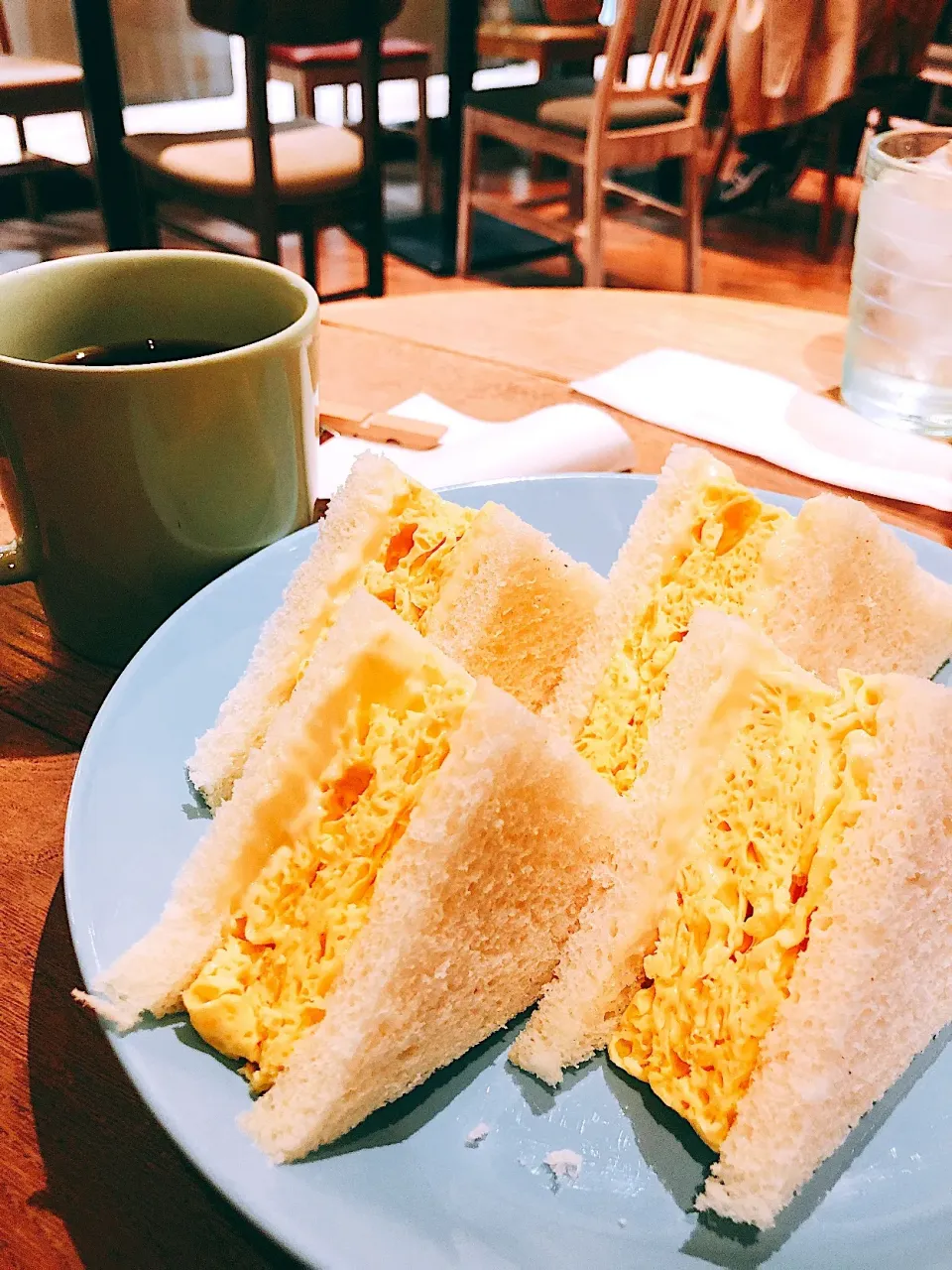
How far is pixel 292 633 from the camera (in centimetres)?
88

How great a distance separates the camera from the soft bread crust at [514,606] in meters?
0.90

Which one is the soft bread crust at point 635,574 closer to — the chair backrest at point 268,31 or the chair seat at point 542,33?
the chair backrest at point 268,31

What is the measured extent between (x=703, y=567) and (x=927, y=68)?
5.18 meters

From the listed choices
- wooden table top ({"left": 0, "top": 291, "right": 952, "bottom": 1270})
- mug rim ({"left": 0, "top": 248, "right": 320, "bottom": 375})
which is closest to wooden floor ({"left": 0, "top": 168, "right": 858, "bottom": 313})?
wooden table top ({"left": 0, "top": 291, "right": 952, "bottom": 1270})

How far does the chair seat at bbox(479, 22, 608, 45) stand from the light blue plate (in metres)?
5.43

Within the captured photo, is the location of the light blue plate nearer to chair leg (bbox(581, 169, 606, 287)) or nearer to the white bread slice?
the white bread slice

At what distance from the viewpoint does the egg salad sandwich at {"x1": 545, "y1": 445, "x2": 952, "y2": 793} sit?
912 millimetres

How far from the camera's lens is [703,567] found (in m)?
1.00

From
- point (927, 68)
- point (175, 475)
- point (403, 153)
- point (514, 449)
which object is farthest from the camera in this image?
point (403, 153)

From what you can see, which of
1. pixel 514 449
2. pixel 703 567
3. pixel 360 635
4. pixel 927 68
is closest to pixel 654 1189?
pixel 360 635

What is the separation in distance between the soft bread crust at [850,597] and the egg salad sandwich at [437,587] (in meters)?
0.18

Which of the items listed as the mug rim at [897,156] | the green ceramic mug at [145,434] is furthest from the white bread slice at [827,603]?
the mug rim at [897,156]

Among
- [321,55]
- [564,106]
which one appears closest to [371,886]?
[564,106]

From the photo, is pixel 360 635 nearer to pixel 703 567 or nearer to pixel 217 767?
pixel 217 767
